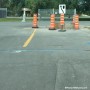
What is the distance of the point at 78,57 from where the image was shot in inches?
483

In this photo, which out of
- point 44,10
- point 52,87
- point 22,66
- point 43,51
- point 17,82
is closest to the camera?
point 52,87

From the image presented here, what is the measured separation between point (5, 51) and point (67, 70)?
469 cm

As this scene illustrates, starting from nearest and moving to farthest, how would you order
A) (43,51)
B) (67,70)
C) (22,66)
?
(67,70), (22,66), (43,51)

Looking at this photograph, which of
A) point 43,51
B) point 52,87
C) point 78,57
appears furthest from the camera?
point 43,51

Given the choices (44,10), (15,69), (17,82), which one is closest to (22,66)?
(15,69)

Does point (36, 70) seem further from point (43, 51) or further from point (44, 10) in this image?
point (44, 10)

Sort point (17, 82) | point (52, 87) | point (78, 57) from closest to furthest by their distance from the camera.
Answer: point (52, 87) → point (17, 82) → point (78, 57)

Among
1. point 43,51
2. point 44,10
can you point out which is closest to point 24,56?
point 43,51

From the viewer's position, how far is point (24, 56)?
41.3 feet

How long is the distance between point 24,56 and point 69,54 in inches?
64.3

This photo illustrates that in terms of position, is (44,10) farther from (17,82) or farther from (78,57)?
(17,82)

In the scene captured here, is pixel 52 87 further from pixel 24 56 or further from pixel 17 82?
pixel 24 56

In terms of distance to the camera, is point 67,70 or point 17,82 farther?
point 67,70

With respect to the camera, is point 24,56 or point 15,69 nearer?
point 15,69
